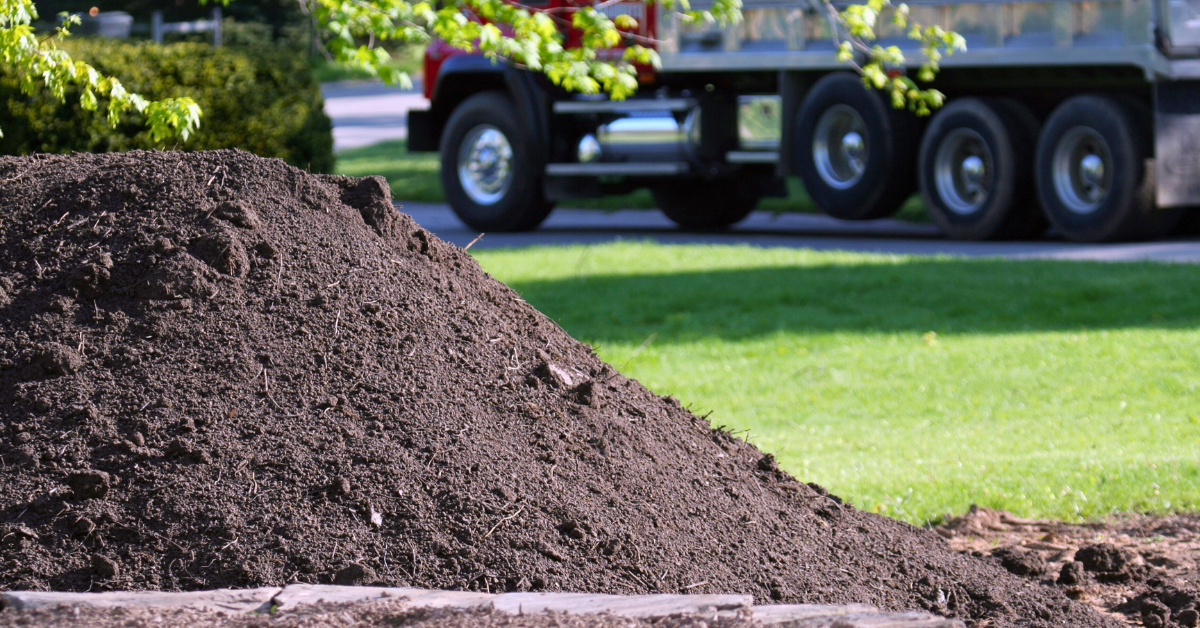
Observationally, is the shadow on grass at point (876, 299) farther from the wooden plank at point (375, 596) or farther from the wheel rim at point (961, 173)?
the wooden plank at point (375, 596)

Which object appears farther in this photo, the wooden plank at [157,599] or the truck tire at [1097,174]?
the truck tire at [1097,174]

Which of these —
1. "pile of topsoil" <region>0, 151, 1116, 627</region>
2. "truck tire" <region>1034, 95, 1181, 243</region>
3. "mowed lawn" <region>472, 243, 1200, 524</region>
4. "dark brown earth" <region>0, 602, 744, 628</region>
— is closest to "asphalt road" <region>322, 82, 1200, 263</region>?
"truck tire" <region>1034, 95, 1181, 243</region>

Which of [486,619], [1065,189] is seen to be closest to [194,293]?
[486,619]

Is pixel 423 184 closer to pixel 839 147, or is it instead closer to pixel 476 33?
pixel 839 147

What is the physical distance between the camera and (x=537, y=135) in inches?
595

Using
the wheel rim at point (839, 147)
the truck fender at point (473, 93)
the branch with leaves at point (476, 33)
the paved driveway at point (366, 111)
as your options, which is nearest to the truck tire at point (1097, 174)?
the wheel rim at point (839, 147)

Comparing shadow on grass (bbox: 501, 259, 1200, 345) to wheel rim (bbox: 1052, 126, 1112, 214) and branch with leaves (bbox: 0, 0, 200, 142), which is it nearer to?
wheel rim (bbox: 1052, 126, 1112, 214)

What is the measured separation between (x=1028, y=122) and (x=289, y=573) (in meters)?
10.7

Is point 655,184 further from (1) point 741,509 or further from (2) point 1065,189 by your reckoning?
(1) point 741,509

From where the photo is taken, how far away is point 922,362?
8.02 metres

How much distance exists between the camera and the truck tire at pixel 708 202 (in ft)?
52.3

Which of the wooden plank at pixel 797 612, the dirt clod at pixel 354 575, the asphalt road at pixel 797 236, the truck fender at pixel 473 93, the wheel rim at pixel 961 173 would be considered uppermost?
the truck fender at pixel 473 93

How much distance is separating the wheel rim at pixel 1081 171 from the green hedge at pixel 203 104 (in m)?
6.95

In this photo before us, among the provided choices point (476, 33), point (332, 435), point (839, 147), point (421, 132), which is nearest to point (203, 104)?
point (421, 132)
